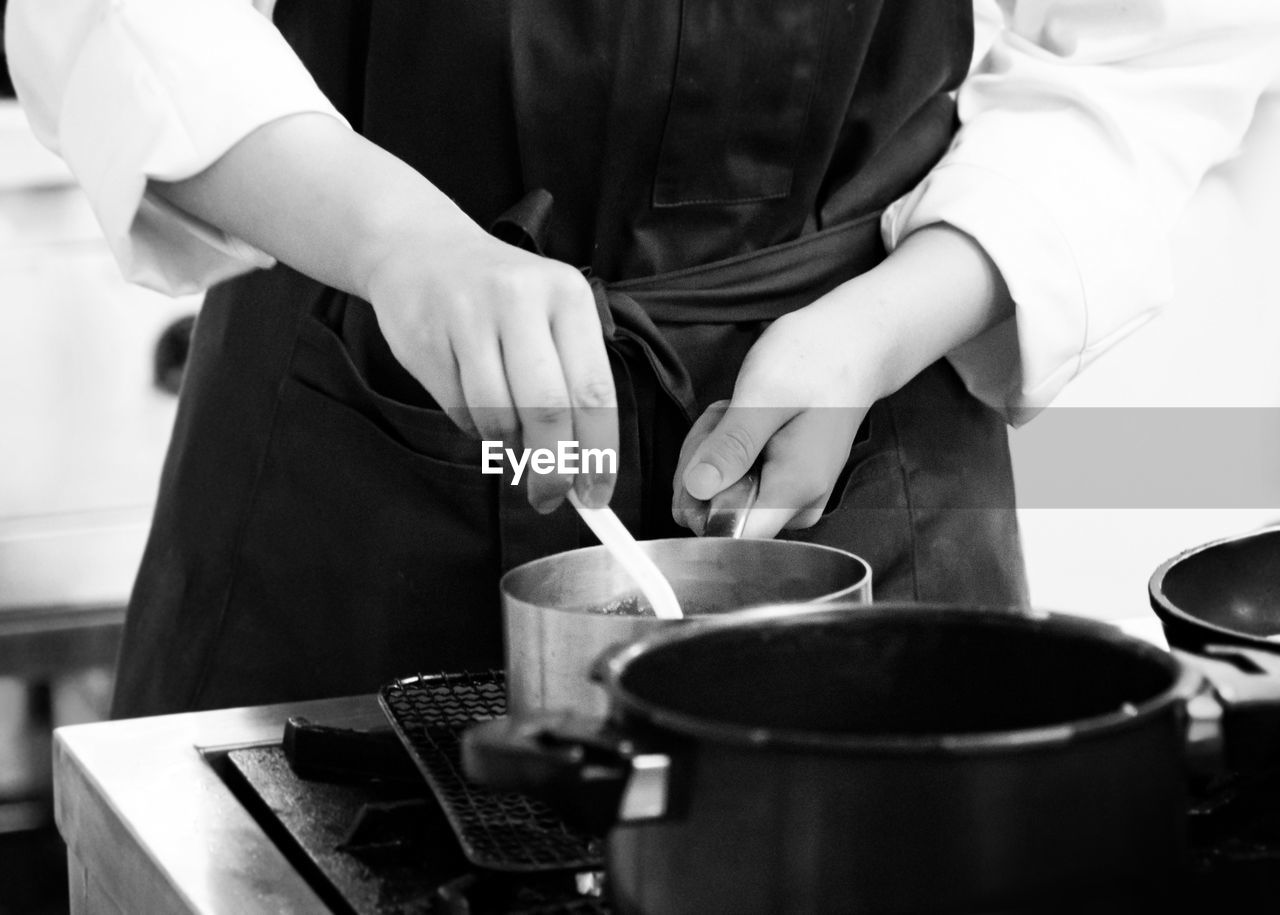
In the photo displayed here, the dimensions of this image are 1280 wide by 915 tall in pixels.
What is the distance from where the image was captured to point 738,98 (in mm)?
1095

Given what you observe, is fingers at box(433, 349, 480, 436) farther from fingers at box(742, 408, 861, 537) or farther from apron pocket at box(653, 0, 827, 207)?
apron pocket at box(653, 0, 827, 207)

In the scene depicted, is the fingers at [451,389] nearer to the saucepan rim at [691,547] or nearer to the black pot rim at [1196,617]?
the saucepan rim at [691,547]

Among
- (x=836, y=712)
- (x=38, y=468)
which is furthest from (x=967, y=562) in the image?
(x=38, y=468)

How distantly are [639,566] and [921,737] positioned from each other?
10.4 inches

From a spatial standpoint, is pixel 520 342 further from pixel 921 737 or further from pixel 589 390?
pixel 921 737

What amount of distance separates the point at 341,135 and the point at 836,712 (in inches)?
19.8

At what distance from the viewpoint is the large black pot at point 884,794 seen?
1.40 ft

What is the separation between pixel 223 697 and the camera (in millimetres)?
1161

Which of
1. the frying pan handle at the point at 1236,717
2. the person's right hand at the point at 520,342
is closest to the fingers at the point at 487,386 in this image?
the person's right hand at the point at 520,342

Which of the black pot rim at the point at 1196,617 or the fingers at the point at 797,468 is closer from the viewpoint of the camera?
the black pot rim at the point at 1196,617

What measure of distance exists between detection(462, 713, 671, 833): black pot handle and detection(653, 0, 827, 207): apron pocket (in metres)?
0.69

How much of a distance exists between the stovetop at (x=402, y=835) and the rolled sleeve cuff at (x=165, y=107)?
1.14ft

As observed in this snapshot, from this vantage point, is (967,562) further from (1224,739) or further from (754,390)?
(1224,739)

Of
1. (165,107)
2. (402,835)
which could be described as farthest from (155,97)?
(402,835)
